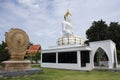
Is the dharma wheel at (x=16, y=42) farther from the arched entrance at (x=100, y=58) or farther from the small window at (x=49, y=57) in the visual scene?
the arched entrance at (x=100, y=58)

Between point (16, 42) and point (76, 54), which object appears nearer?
point (16, 42)

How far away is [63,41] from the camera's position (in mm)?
23188

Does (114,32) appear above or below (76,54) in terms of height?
above

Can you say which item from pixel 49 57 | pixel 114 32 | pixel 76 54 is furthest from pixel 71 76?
pixel 114 32

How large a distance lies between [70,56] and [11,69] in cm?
845

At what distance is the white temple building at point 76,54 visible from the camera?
1838 centimetres

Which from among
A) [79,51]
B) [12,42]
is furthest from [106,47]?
[12,42]

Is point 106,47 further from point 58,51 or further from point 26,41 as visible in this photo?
point 26,41

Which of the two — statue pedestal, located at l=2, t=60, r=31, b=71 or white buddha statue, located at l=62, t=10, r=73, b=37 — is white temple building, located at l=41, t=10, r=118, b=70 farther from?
statue pedestal, located at l=2, t=60, r=31, b=71

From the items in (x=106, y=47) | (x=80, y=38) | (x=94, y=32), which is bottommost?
(x=106, y=47)

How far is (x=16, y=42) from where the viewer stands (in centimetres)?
1392

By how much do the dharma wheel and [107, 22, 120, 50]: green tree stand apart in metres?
22.0

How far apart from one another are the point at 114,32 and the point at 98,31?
10.8 feet

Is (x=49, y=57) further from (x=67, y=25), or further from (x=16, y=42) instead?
(x=16, y=42)
